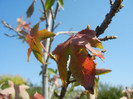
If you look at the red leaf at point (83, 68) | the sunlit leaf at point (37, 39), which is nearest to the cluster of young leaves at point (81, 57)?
the red leaf at point (83, 68)

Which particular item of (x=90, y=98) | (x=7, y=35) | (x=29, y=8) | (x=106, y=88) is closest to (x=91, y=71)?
(x=90, y=98)

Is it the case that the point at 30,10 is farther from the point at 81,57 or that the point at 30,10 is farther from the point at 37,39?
the point at 81,57

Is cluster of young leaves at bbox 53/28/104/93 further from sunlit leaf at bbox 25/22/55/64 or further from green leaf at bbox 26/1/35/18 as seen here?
green leaf at bbox 26/1/35/18

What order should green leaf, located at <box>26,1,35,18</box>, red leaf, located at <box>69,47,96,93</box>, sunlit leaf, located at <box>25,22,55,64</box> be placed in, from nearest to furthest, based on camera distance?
red leaf, located at <box>69,47,96,93</box> → sunlit leaf, located at <box>25,22,55,64</box> → green leaf, located at <box>26,1,35,18</box>

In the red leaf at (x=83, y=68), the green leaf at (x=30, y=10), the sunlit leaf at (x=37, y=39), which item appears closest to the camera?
the red leaf at (x=83, y=68)

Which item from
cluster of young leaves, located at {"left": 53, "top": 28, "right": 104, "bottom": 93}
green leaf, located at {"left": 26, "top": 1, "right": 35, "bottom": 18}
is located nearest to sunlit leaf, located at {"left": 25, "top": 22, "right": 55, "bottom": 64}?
cluster of young leaves, located at {"left": 53, "top": 28, "right": 104, "bottom": 93}

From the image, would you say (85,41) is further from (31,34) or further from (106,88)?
(106,88)

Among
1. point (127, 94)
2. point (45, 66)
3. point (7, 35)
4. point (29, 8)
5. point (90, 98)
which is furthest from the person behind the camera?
point (7, 35)

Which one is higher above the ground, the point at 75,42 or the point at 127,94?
the point at 75,42

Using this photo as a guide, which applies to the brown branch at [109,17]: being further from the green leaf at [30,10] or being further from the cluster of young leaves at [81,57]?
the green leaf at [30,10]
